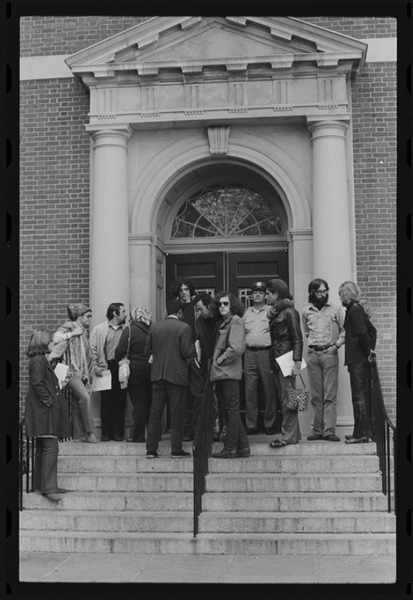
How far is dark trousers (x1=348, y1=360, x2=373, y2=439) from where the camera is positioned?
10.4m

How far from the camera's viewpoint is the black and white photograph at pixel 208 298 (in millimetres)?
9102

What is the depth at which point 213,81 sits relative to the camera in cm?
1252

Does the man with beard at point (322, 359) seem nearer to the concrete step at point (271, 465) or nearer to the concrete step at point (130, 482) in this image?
the concrete step at point (271, 465)

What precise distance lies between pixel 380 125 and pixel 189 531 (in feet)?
20.1

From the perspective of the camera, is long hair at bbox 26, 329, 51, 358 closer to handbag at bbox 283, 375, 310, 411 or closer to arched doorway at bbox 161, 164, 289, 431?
handbag at bbox 283, 375, 310, 411

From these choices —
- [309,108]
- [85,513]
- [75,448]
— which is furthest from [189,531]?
[309,108]

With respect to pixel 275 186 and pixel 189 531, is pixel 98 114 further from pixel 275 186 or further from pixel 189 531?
pixel 189 531

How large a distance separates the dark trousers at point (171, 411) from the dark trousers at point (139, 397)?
647 mm

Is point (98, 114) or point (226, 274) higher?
point (98, 114)

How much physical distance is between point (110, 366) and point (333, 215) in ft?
10.9

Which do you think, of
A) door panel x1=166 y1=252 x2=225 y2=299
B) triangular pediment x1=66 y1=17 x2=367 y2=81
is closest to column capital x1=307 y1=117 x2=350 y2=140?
triangular pediment x1=66 y1=17 x2=367 y2=81

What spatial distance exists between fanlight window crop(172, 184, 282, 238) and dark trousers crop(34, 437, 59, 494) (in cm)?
472

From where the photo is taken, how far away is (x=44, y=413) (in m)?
9.47

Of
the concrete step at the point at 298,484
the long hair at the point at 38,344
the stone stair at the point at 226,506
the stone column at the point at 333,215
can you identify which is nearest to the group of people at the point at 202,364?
the long hair at the point at 38,344
